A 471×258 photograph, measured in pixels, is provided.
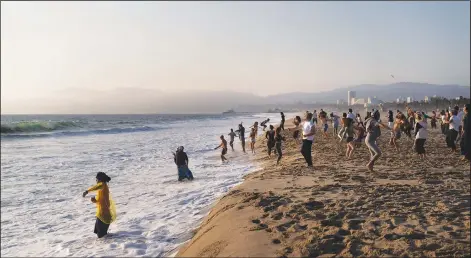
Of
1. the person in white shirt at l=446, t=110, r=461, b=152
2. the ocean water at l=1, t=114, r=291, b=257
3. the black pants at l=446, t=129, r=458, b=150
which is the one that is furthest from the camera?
the black pants at l=446, t=129, r=458, b=150

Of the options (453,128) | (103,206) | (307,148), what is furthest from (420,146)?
(103,206)

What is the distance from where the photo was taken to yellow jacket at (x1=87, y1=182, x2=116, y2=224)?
270 inches

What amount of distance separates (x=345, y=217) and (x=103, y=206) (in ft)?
15.5

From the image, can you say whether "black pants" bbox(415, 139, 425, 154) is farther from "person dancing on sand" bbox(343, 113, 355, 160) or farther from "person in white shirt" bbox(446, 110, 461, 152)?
"person dancing on sand" bbox(343, 113, 355, 160)

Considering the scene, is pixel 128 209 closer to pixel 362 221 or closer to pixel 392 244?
pixel 362 221

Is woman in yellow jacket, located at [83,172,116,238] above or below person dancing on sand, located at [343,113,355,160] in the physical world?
below

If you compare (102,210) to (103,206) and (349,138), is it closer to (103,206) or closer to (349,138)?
(103,206)

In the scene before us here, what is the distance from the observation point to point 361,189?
23.6 feet

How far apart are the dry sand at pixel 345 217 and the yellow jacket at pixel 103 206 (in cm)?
194

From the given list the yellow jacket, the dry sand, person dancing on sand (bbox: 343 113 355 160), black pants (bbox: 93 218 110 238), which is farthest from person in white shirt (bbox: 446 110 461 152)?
black pants (bbox: 93 218 110 238)

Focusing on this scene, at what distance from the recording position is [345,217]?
213 inches

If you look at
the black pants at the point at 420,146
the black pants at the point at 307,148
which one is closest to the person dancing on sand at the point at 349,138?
the black pants at the point at 420,146

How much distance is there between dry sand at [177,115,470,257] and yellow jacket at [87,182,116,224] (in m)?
1.94

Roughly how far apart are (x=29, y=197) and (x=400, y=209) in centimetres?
993
